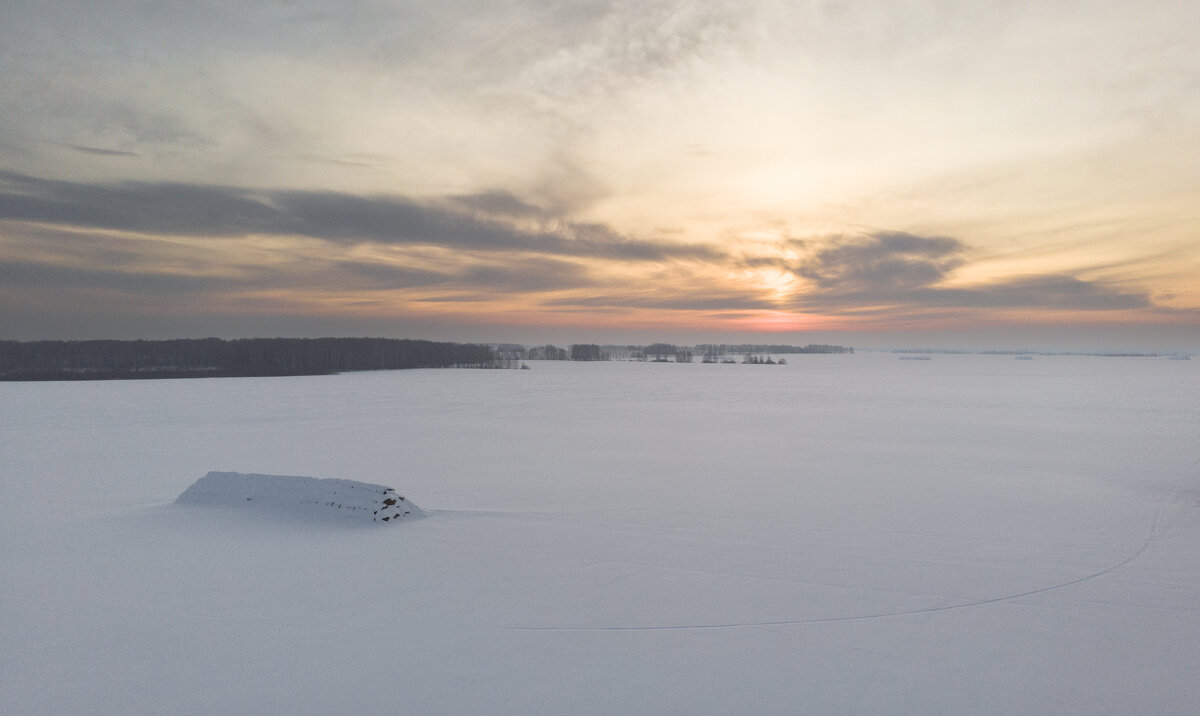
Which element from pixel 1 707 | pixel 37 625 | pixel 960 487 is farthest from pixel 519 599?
pixel 960 487

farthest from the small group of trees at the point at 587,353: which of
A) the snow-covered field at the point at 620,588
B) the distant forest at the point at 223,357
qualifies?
the snow-covered field at the point at 620,588

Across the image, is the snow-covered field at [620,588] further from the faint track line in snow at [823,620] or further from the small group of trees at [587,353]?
the small group of trees at [587,353]

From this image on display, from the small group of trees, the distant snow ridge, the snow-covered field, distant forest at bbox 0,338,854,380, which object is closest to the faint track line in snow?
the snow-covered field

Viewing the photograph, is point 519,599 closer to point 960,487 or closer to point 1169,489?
point 960,487

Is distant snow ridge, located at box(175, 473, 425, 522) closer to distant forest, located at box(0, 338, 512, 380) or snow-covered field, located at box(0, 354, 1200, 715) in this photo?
snow-covered field, located at box(0, 354, 1200, 715)

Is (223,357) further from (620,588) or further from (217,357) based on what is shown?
(620,588)

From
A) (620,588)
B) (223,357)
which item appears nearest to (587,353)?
(223,357)
